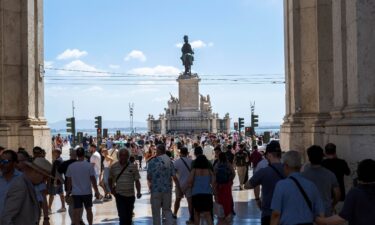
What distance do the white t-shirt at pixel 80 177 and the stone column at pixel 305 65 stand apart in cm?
802

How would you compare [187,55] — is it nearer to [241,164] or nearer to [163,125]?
[163,125]

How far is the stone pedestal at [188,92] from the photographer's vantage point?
223ft

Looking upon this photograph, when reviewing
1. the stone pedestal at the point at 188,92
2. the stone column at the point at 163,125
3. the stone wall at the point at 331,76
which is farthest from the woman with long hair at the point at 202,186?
the stone column at the point at 163,125

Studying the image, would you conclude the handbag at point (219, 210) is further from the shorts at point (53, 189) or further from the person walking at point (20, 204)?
the person walking at point (20, 204)

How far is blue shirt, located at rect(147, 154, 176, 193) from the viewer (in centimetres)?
1149

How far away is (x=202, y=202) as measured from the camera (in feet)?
37.9

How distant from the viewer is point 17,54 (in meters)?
17.1

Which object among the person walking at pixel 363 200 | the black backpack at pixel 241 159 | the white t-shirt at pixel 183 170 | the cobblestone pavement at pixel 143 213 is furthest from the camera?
the black backpack at pixel 241 159

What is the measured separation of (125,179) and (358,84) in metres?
4.42

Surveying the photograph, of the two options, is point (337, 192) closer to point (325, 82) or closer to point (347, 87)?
point (347, 87)

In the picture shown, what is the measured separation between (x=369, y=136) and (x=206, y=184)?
117 inches

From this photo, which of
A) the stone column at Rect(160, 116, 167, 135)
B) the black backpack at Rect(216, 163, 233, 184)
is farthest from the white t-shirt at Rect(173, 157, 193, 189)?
the stone column at Rect(160, 116, 167, 135)

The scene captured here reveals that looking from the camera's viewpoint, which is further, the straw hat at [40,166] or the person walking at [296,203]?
the straw hat at [40,166]

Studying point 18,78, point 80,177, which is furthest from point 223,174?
point 18,78
